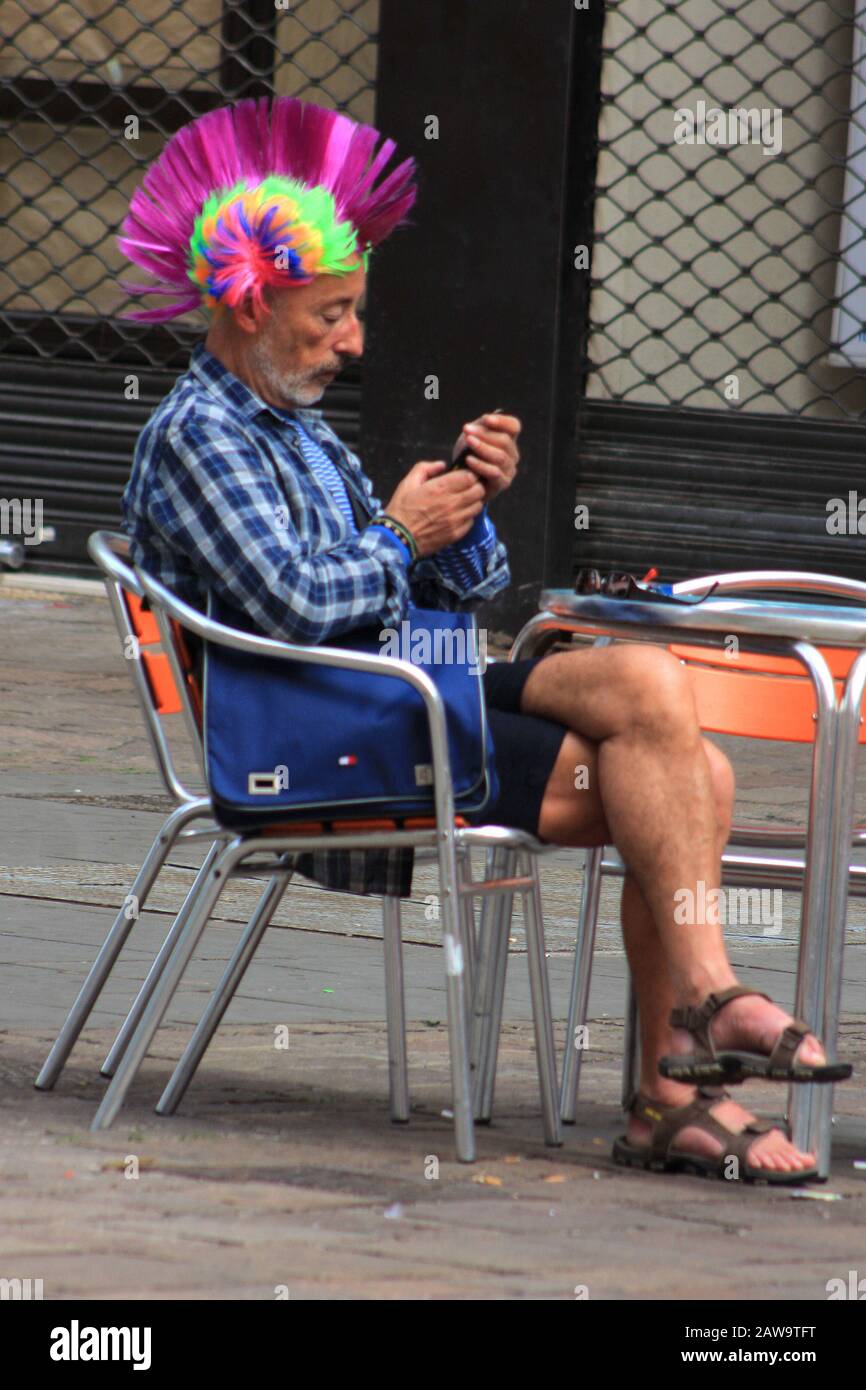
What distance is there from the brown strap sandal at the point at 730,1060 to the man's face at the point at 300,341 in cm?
115

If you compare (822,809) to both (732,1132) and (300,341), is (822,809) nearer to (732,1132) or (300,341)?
(732,1132)

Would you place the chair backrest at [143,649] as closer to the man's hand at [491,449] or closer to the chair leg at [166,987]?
the chair leg at [166,987]

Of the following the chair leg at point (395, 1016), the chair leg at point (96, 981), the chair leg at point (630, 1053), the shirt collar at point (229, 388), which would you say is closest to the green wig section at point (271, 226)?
the shirt collar at point (229, 388)

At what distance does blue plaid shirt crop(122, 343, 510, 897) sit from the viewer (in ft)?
11.5

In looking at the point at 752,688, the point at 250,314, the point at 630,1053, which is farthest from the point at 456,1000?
the point at 250,314

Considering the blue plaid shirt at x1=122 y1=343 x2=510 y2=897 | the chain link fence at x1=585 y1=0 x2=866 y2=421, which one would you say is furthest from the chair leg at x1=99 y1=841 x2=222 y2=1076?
the chain link fence at x1=585 y1=0 x2=866 y2=421

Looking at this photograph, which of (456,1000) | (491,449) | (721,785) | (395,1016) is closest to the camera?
(456,1000)

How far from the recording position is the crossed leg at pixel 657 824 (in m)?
3.40

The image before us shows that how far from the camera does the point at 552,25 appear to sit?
945 cm

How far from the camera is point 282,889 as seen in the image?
3.86 m

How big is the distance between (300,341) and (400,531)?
36cm

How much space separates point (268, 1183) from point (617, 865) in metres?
0.89

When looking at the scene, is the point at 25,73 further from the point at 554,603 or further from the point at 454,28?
the point at 554,603

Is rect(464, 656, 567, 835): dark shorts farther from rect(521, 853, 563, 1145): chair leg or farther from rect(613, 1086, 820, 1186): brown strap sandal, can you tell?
rect(613, 1086, 820, 1186): brown strap sandal
